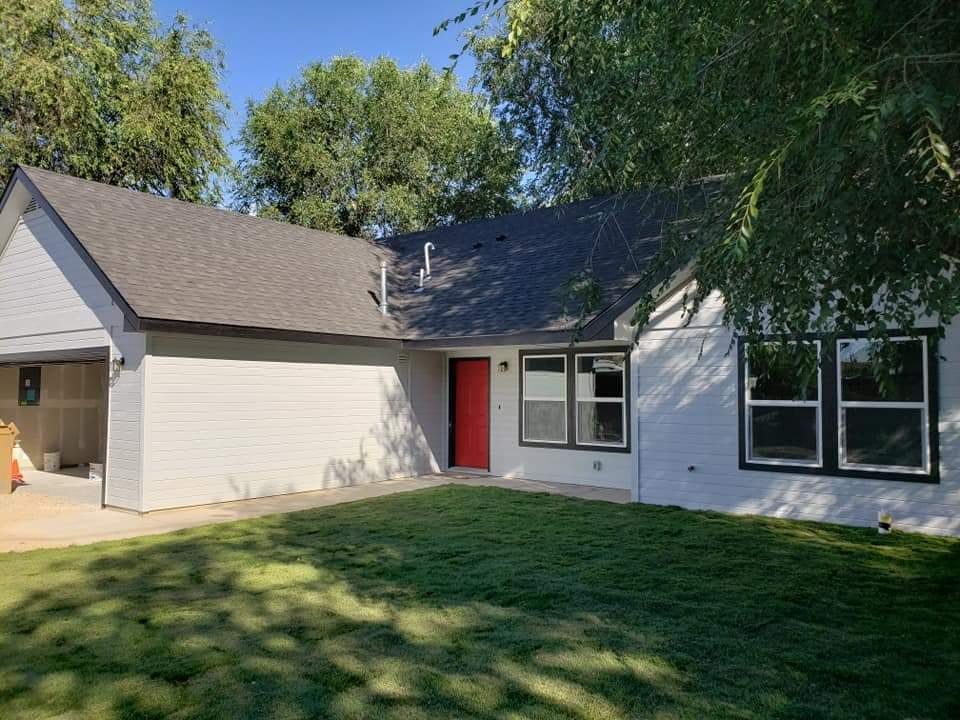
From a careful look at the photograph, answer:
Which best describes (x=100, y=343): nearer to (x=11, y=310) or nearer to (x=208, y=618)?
(x=11, y=310)

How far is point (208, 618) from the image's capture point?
497cm

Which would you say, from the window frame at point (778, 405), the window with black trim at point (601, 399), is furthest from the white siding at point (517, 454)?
the window frame at point (778, 405)

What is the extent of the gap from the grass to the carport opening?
26.6 feet

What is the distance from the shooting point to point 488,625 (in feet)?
15.6

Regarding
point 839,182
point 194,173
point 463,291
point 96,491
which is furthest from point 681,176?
point 194,173

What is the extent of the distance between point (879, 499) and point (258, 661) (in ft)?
Answer: 22.6

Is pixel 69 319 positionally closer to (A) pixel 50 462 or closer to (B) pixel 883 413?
(A) pixel 50 462

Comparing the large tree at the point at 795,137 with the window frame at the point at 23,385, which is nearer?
the large tree at the point at 795,137

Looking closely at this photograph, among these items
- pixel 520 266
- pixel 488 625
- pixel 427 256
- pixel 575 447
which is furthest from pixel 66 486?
pixel 488 625

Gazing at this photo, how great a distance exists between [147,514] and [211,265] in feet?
13.5

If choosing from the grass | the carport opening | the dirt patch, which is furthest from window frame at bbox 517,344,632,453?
the carport opening

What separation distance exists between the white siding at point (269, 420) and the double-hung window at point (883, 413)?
23.8 ft

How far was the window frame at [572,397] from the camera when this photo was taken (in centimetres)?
1080

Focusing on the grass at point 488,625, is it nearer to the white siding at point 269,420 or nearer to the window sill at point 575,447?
the white siding at point 269,420
